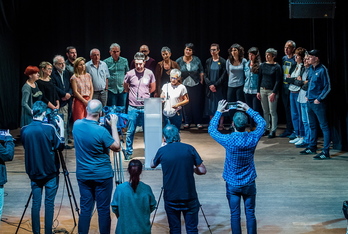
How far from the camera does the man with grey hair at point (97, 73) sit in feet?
31.9

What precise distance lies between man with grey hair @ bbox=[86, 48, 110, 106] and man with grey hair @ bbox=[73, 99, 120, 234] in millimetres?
4848

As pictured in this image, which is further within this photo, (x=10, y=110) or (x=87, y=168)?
(x=10, y=110)

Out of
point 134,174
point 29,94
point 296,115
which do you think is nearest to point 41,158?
A: point 134,174

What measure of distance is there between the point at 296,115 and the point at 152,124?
304 cm

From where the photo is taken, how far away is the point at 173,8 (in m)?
11.8

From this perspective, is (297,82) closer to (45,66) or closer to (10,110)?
(45,66)

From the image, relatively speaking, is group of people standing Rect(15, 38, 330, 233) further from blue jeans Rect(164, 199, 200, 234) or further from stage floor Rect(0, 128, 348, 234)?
stage floor Rect(0, 128, 348, 234)

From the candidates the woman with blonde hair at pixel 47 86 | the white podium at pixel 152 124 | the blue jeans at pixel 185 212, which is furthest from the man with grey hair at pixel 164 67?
the blue jeans at pixel 185 212

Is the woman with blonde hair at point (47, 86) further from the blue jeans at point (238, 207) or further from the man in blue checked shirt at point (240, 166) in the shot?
the blue jeans at point (238, 207)

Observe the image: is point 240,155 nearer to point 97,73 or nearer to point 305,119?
point 305,119

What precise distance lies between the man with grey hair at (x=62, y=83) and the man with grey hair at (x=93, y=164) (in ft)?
14.8

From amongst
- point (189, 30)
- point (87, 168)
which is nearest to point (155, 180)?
point (87, 168)

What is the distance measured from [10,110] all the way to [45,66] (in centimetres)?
312

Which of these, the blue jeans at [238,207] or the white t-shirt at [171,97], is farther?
the white t-shirt at [171,97]
